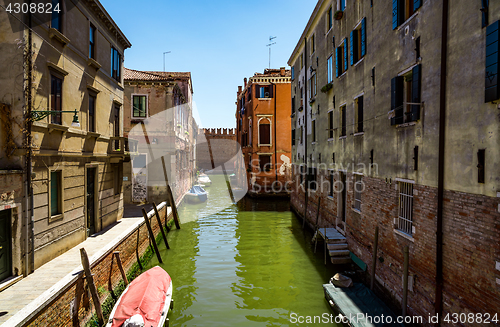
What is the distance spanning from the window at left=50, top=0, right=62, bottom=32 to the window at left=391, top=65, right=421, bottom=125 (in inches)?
361

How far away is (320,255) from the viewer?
40.0ft

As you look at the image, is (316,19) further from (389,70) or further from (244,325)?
(244,325)

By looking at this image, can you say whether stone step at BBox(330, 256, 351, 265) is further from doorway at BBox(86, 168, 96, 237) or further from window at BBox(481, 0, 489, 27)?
doorway at BBox(86, 168, 96, 237)

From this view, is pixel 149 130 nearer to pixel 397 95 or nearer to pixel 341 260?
pixel 341 260

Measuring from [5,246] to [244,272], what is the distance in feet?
22.7

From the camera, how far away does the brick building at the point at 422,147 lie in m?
4.83

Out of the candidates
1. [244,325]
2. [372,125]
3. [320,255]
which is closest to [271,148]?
[320,255]

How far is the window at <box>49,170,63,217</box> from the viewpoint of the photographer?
8430 millimetres

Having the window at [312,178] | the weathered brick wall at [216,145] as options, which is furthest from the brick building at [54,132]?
the weathered brick wall at [216,145]

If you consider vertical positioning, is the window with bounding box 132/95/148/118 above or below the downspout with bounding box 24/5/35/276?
above

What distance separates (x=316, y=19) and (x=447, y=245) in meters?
13.2

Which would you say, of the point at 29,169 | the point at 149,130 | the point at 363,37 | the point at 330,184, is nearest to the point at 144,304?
the point at 29,169

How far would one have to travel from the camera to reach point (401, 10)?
7312mm

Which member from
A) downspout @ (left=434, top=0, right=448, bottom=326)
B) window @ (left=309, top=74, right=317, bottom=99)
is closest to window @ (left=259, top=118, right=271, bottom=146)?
window @ (left=309, top=74, right=317, bottom=99)
